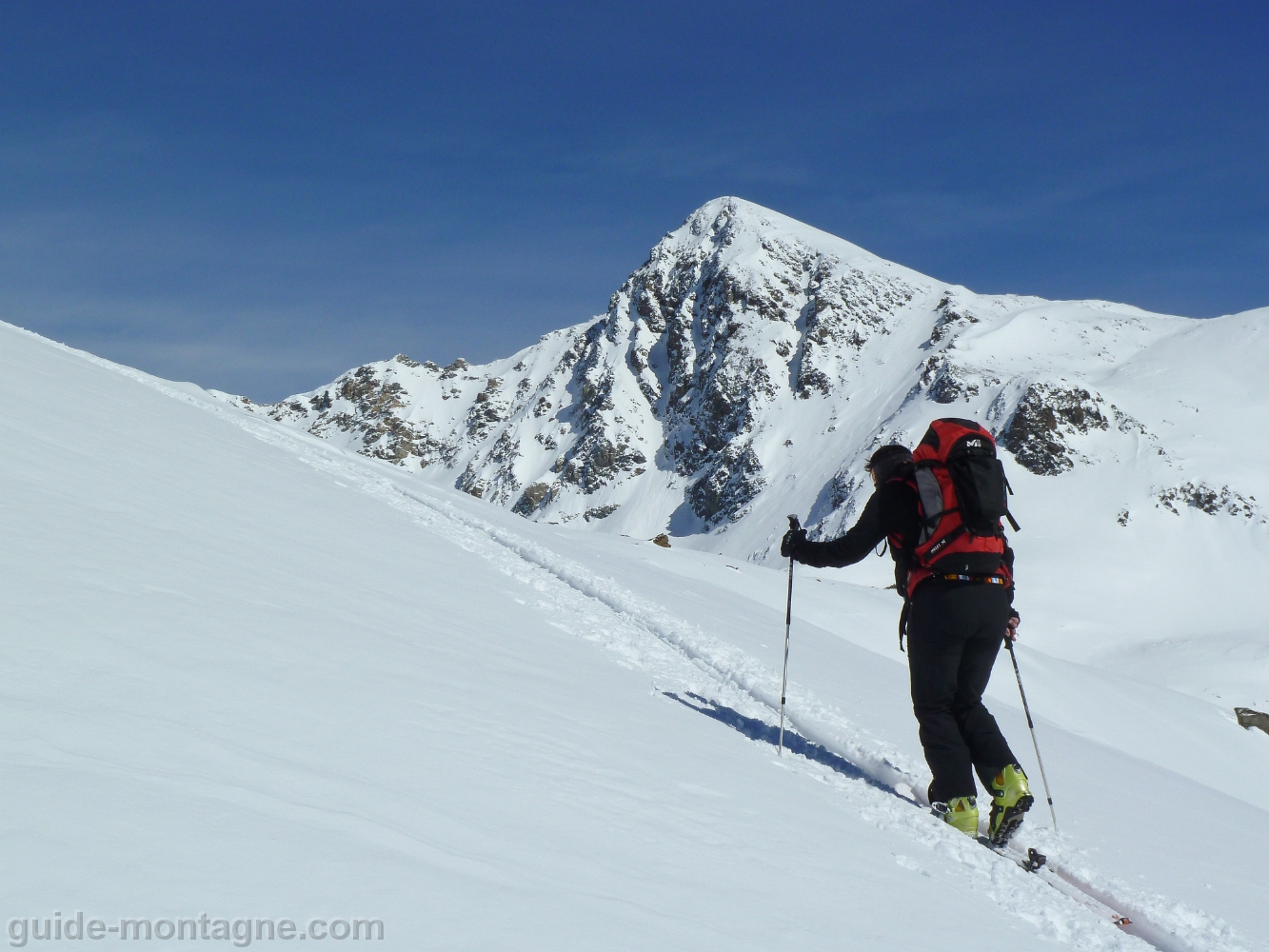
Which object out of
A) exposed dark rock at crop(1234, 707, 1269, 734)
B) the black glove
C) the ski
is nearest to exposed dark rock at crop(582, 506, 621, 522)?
exposed dark rock at crop(1234, 707, 1269, 734)

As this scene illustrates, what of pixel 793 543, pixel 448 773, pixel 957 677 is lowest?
pixel 448 773

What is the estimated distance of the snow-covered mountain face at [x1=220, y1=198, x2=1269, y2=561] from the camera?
7012cm

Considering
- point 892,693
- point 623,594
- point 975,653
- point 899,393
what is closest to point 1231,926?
point 975,653

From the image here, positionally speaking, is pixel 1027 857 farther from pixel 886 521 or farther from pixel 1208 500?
pixel 1208 500

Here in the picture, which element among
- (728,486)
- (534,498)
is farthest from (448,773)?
(534,498)

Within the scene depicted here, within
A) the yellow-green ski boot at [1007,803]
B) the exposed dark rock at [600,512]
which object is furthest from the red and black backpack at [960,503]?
the exposed dark rock at [600,512]

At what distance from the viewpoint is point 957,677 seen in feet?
18.9

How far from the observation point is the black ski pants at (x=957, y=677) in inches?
222

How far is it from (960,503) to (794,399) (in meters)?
107

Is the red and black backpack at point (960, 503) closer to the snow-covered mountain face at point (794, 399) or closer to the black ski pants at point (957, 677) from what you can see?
the black ski pants at point (957, 677)

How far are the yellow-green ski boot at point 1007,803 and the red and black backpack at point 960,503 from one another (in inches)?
47.3

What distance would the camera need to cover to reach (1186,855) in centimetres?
Answer: 591

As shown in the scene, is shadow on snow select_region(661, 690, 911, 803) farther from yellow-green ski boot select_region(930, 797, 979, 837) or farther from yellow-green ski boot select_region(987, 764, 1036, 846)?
yellow-green ski boot select_region(987, 764, 1036, 846)

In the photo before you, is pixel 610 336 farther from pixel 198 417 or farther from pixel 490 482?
pixel 198 417
